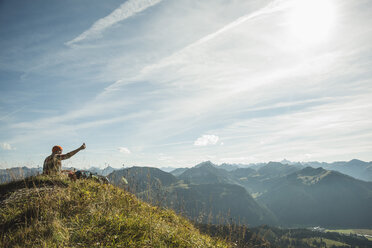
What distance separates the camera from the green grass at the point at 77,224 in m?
4.89

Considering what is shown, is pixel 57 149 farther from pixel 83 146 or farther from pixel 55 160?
pixel 83 146

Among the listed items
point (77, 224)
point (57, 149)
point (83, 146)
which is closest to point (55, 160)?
point (57, 149)

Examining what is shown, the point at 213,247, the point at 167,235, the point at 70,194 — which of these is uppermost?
the point at 70,194

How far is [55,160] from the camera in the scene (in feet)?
34.1

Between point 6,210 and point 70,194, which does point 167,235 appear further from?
point 6,210

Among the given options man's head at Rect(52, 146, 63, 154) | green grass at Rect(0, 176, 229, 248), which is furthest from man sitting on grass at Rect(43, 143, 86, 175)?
green grass at Rect(0, 176, 229, 248)

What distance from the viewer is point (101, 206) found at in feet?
21.4

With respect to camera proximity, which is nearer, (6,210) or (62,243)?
(62,243)

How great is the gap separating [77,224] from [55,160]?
6.34 meters

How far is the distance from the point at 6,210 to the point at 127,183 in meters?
4.51

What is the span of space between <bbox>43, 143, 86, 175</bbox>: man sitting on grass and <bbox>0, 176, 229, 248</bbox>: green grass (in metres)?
2.58

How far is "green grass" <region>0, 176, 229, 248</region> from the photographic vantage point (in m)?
4.89

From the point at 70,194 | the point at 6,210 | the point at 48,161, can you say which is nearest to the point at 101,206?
the point at 70,194

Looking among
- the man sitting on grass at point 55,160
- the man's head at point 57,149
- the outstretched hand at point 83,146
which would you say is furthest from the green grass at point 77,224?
the outstretched hand at point 83,146
